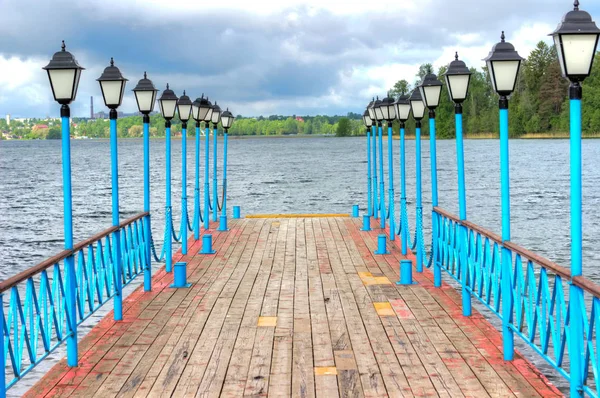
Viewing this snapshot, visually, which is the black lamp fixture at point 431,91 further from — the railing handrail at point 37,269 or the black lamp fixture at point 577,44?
the black lamp fixture at point 577,44

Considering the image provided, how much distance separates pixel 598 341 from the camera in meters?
5.82

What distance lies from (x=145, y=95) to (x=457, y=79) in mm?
4667

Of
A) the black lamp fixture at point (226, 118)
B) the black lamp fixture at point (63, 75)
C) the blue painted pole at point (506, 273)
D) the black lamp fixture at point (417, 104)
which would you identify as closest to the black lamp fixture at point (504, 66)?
the blue painted pole at point (506, 273)

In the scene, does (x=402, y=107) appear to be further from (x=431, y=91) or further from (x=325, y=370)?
(x=325, y=370)

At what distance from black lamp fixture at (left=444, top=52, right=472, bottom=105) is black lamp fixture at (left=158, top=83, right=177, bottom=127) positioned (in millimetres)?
5355

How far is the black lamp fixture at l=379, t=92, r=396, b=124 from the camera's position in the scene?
1622 centimetres

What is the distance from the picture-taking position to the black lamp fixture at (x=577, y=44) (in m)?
5.43

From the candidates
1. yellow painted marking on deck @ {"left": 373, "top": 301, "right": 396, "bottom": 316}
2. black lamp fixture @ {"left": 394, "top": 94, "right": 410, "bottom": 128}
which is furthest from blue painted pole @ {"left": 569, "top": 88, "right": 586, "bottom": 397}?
black lamp fixture @ {"left": 394, "top": 94, "right": 410, "bottom": 128}

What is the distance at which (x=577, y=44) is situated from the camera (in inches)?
215

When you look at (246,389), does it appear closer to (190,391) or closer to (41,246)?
(190,391)

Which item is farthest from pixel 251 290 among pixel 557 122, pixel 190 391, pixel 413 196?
pixel 557 122

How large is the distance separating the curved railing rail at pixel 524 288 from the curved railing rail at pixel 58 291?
4224 millimetres

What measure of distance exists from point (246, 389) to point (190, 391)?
49 cm

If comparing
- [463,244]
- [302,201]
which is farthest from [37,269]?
[302,201]
